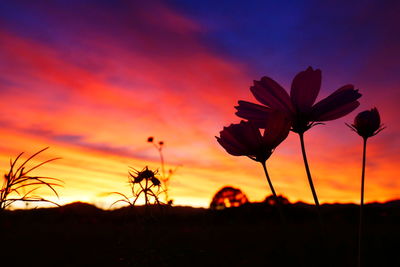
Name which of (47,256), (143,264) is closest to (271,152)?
(143,264)

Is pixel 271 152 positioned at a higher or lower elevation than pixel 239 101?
lower

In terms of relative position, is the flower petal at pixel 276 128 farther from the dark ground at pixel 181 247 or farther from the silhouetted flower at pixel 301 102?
the dark ground at pixel 181 247

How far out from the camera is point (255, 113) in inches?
29.9

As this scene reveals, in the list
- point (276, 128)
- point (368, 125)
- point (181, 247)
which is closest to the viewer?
point (276, 128)

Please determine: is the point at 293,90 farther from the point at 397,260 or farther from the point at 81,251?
the point at 81,251

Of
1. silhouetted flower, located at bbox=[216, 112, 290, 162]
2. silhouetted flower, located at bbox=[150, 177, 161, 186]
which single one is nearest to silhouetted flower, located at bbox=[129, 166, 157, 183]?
silhouetted flower, located at bbox=[150, 177, 161, 186]

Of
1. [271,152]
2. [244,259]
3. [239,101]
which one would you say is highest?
[239,101]

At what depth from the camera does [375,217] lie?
9.71 meters

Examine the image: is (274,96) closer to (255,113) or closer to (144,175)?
(255,113)

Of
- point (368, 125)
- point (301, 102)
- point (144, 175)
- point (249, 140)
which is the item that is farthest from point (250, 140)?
point (144, 175)

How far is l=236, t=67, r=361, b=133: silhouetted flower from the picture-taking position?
2.33 feet

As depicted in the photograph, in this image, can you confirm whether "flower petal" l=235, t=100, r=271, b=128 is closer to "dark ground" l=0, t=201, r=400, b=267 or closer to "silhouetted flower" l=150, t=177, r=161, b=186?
"silhouetted flower" l=150, t=177, r=161, b=186

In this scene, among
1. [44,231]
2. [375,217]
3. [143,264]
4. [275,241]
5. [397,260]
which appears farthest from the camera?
[375,217]

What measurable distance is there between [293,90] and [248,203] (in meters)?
10.8
